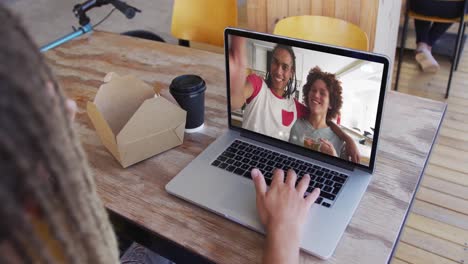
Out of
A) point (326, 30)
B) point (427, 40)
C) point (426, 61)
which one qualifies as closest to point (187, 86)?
point (326, 30)

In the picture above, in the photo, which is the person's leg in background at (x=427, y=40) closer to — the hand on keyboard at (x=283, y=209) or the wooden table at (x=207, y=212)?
the wooden table at (x=207, y=212)

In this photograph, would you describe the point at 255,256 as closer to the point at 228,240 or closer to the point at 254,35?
the point at 228,240

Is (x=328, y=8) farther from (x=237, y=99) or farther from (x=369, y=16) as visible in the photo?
(x=237, y=99)

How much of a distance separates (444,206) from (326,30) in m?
0.94

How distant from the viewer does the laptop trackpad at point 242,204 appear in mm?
831

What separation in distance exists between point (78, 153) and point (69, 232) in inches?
2.7

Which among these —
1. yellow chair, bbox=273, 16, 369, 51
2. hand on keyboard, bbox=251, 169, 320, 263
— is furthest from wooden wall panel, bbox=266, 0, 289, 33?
hand on keyboard, bbox=251, 169, 320, 263

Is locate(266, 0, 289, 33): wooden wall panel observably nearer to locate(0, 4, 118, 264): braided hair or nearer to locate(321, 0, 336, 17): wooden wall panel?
locate(321, 0, 336, 17): wooden wall panel

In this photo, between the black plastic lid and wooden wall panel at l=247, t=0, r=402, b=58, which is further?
wooden wall panel at l=247, t=0, r=402, b=58

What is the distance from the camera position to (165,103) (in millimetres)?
→ 998

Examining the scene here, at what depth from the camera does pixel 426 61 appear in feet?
9.85

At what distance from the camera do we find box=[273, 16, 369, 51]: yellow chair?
1483 mm

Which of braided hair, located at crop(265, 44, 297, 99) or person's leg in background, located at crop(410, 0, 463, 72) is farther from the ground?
braided hair, located at crop(265, 44, 297, 99)

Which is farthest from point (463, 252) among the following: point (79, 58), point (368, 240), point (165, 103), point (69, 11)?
point (69, 11)
